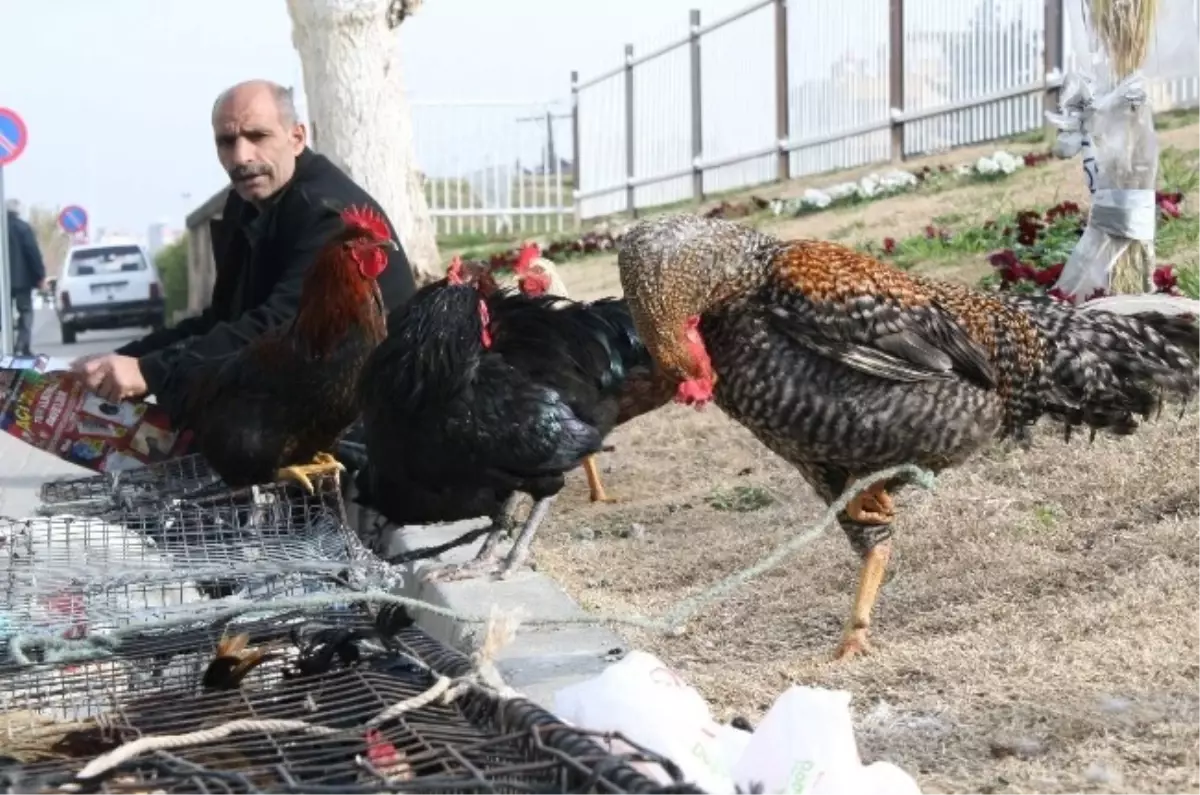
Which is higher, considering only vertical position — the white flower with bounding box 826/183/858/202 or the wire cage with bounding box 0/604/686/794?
the white flower with bounding box 826/183/858/202

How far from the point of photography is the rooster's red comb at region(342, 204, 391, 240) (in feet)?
17.4

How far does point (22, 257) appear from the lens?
22.2 m

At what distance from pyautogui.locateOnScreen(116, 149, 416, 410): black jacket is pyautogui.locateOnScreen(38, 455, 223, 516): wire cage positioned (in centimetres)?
24

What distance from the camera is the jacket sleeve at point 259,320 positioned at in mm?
5477

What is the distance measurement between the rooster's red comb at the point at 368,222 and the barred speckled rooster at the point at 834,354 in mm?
1284

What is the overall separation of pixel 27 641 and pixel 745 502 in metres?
3.77

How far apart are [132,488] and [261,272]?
3.93 ft

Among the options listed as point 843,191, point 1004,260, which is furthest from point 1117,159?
point 843,191

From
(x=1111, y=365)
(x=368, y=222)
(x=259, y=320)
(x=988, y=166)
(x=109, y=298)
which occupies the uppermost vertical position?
(x=988, y=166)

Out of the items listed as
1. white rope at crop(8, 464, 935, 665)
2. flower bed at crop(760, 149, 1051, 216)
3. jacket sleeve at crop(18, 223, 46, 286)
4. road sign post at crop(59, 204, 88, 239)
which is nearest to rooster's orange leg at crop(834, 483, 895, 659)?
white rope at crop(8, 464, 935, 665)

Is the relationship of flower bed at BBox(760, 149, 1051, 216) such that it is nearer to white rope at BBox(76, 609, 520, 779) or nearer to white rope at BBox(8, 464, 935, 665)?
white rope at BBox(8, 464, 935, 665)

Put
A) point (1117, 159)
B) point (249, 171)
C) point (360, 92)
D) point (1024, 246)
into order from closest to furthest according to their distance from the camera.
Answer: point (249, 171), point (1117, 159), point (1024, 246), point (360, 92)

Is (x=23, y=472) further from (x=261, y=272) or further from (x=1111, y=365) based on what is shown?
(x=1111, y=365)

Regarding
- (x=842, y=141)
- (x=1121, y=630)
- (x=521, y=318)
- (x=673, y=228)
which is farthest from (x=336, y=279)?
(x=842, y=141)
